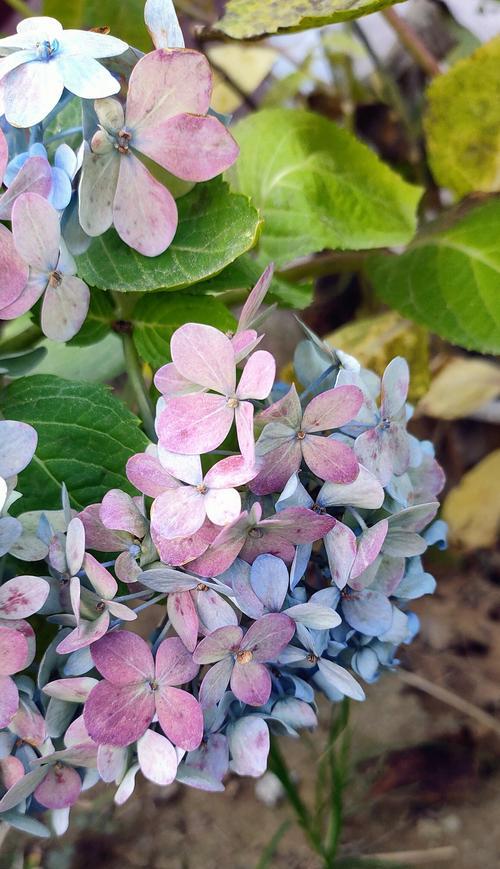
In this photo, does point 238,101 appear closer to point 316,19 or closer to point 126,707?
point 316,19

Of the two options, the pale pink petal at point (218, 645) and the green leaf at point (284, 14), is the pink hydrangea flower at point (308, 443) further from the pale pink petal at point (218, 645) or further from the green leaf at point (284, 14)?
the green leaf at point (284, 14)

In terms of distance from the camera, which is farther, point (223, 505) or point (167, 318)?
point (167, 318)

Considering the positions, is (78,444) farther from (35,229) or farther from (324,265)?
(324,265)

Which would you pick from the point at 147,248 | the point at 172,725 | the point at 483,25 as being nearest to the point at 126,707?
the point at 172,725

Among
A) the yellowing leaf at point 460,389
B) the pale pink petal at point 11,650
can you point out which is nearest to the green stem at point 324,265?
the yellowing leaf at point 460,389

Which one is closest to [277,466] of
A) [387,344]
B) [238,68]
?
[387,344]

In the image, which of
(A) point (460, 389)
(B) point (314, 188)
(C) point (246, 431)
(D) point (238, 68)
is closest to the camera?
(C) point (246, 431)

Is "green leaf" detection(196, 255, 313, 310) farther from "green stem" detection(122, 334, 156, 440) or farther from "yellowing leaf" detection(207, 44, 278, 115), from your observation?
"yellowing leaf" detection(207, 44, 278, 115)
